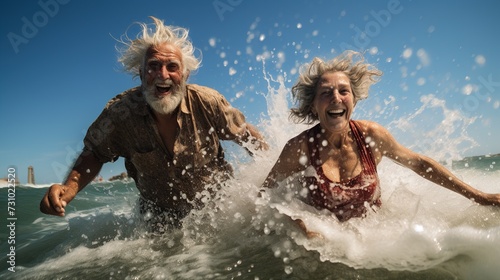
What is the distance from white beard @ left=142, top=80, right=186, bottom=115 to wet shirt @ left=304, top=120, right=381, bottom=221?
62.5 inches

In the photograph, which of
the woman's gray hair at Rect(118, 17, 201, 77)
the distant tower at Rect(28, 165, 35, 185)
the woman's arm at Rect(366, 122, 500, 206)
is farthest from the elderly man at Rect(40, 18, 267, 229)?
the distant tower at Rect(28, 165, 35, 185)

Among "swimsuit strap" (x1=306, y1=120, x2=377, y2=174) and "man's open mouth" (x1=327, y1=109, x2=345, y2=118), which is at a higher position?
"man's open mouth" (x1=327, y1=109, x2=345, y2=118)

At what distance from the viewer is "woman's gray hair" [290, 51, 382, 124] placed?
387 centimetres

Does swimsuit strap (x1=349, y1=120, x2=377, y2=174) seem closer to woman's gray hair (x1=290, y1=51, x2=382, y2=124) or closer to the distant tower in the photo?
woman's gray hair (x1=290, y1=51, x2=382, y2=124)

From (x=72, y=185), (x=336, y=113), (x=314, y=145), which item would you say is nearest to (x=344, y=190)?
(x=314, y=145)

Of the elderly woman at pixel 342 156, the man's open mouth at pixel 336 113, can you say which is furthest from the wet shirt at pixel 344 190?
the man's open mouth at pixel 336 113

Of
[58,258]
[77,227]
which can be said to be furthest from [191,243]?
[77,227]

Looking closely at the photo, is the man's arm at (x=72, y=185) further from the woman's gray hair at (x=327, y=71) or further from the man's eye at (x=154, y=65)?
the woman's gray hair at (x=327, y=71)

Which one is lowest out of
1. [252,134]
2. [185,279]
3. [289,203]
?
[185,279]

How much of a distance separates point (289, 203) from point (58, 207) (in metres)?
2.25

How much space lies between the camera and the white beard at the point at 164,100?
3.98m

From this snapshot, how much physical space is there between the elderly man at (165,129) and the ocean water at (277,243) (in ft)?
1.41

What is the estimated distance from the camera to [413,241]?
2.65 meters

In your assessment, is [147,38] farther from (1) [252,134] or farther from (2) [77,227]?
(2) [77,227]
